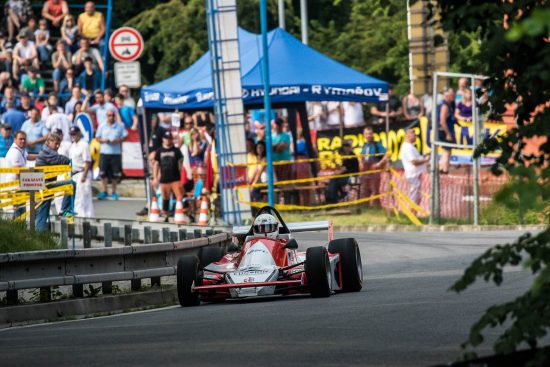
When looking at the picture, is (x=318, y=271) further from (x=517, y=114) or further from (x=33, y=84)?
(x=33, y=84)

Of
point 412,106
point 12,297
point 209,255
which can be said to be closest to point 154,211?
point 412,106

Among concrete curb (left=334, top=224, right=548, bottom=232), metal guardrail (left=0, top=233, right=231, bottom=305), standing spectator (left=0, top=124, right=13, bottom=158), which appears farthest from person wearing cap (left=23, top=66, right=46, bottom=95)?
metal guardrail (left=0, top=233, right=231, bottom=305)

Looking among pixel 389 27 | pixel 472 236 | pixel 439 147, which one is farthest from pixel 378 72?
pixel 472 236

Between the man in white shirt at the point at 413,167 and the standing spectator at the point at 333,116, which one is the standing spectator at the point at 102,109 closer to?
the standing spectator at the point at 333,116

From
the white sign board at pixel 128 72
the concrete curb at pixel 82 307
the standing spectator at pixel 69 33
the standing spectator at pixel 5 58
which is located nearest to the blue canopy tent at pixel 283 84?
the white sign board at pixel 128 72

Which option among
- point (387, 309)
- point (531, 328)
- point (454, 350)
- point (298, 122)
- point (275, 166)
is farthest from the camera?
point (298, 122)

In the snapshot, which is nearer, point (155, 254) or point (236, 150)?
point (155, 254)

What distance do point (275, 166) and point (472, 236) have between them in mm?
7559

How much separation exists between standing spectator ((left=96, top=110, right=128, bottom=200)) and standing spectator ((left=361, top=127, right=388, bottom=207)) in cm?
639

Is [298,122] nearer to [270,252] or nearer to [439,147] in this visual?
[439,147]

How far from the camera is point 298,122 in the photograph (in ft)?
111

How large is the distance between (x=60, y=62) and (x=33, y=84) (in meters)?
0.96

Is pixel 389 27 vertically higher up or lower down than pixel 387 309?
higher up

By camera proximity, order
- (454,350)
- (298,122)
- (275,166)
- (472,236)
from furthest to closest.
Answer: (298,122)
(275,166)
(472,236)
(454,350)
